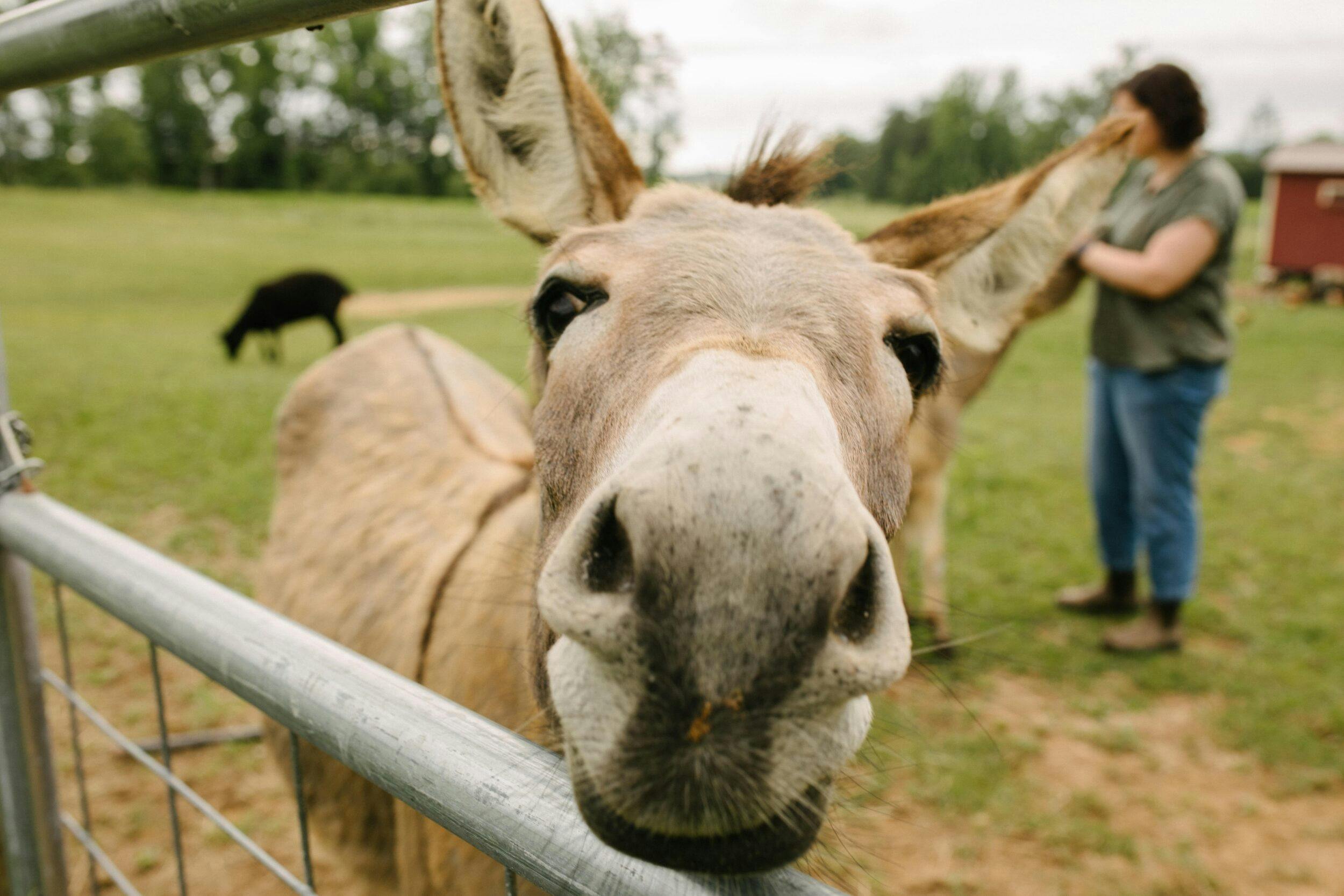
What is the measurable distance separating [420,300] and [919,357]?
69.2ft

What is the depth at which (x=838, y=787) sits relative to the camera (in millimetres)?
1420

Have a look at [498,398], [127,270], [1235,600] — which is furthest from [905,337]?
[127,270]

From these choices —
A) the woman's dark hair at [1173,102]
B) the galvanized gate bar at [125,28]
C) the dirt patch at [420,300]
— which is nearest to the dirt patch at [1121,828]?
the galvanized gate bar at [125,28]

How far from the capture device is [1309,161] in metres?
26.9

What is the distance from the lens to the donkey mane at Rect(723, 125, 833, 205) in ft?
7.09

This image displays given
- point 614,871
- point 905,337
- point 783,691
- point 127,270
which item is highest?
point 905,337

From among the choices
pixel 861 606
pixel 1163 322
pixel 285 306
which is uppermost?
pixel 861 606

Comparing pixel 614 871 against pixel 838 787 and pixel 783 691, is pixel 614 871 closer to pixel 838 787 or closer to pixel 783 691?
pixel 783 691

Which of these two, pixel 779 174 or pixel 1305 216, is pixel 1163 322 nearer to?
pixel 779 174

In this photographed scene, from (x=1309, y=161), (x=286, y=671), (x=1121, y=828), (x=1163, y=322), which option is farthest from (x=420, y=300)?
(x=1309, y=161)

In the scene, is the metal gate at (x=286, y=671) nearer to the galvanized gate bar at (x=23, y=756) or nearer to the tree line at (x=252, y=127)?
the galvanized gate bar at (x=23, y=756)

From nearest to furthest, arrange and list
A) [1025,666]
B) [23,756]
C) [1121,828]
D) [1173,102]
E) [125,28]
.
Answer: [125,28], [23,756], [1121,828], [1173,102], [1025,666]

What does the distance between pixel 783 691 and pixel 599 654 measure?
0.20 m

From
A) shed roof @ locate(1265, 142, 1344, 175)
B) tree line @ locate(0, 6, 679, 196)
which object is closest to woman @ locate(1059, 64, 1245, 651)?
Result: shed roof @ locate(1265, 142, 1344, 175)
